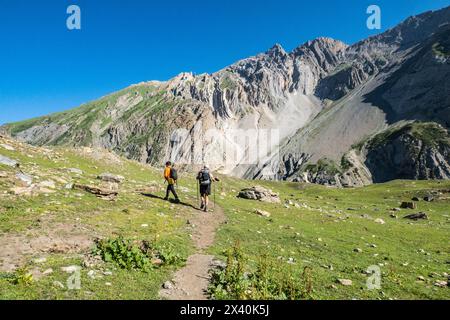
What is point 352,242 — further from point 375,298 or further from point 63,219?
point 63,219

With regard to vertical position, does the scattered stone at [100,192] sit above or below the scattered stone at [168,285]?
above

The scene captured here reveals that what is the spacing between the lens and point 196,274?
14.5m

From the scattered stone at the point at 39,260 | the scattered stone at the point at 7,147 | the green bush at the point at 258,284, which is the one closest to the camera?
the green bush at the point at 258,284

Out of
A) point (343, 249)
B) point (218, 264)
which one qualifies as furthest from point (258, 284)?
point (343, 249)

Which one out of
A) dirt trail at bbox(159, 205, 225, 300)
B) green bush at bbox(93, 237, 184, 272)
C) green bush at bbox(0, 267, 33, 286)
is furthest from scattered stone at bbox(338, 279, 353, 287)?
green bush at bbox(0, 267, 33, 286)

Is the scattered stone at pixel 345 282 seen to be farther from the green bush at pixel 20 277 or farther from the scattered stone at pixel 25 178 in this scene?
the scattered stone at pixel 25 178

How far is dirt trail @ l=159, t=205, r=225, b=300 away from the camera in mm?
12445

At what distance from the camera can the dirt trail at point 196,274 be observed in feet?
40.8

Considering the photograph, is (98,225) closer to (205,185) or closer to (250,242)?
(250,242)

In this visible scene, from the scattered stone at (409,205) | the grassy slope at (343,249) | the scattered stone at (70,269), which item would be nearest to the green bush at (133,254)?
the scattered stone at (70,269)

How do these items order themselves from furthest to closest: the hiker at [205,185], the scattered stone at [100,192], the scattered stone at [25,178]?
the hiker at [205,185], the scattered stone at [100,192], the scattered stone at [25,178]

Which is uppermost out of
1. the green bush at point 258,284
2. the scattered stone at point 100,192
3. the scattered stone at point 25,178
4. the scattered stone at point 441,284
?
the scattered stone at point 25,178

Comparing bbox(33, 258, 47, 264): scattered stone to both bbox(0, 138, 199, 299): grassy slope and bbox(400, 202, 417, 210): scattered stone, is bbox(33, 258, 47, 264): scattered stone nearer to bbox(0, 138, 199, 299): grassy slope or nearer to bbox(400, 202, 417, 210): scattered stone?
bbox(0, 138, 199, 299): grassy slope
